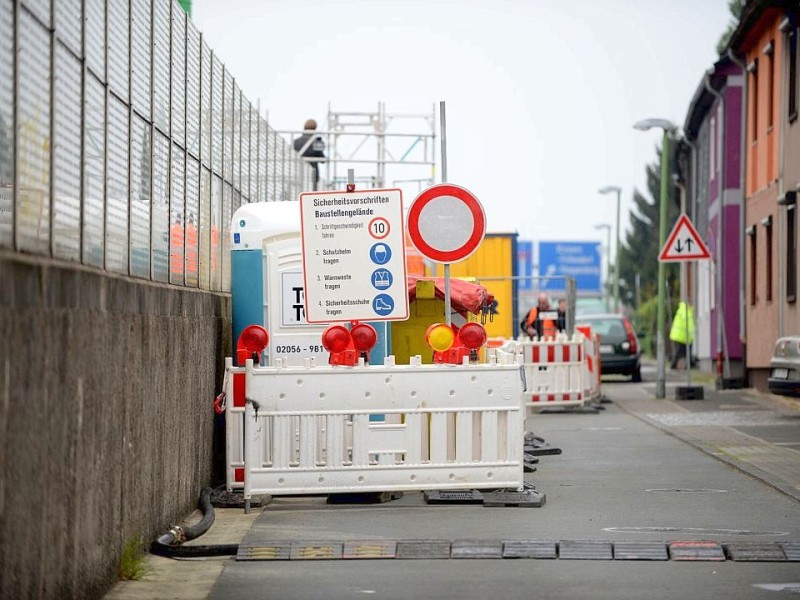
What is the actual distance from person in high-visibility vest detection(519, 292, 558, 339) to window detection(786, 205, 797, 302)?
14.1ft

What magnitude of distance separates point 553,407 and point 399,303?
15951 millimetres

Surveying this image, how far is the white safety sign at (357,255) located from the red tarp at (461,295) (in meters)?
2.59

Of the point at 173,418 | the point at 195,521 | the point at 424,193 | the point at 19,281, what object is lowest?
the point at 195,521

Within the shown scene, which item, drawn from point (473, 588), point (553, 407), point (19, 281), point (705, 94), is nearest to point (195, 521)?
point (473, 588)

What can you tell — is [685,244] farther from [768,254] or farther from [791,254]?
[768,254]

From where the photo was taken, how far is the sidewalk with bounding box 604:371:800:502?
16406 mm

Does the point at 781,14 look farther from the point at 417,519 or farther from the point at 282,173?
the point at 417,519

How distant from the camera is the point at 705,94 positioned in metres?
45.8

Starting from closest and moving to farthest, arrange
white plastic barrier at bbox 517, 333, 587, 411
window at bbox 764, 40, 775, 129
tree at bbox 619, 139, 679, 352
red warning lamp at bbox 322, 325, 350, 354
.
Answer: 1. red warning lamp at bbox 322, 325, 350, 354
2. white plastic barrier at bbox 517, 333, 587, 411
3. window at bbox 764, 40, 775, 129
4. tree at bbox 619, 139, 679, 352

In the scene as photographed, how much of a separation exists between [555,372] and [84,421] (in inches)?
810

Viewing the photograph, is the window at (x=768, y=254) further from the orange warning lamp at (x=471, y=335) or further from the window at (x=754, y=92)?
the orange warning lamp at (x=471, y=335)

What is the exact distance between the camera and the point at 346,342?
1310 cm

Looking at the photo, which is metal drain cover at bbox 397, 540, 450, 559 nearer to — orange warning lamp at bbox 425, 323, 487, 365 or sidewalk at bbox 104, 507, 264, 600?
sidewalk at bbox 104, 507, 264, 600

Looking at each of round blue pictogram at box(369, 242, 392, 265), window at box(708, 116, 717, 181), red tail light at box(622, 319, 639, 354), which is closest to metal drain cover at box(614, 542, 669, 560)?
round blue pictogram at box(369, 242, 392, 265)
